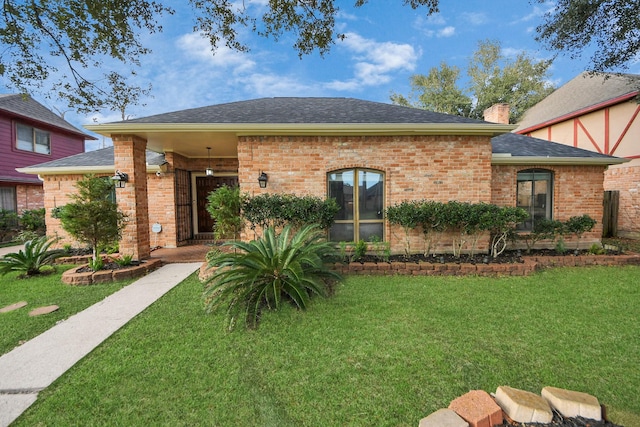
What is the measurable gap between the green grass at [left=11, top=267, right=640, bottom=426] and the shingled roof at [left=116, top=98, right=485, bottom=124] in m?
3.78

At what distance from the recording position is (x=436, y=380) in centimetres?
218

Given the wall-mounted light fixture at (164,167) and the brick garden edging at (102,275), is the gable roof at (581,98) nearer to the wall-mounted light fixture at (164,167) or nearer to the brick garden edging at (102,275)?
the wall-mounted light fixture at (164,167)

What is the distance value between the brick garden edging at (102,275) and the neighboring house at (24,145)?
9.68 m

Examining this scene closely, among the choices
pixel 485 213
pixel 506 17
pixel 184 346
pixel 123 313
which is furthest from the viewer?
pixel 506 17

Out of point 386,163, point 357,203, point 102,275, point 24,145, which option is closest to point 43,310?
point 102,275

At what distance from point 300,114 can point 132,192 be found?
4.12 m

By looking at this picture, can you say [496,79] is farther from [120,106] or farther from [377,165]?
[120,106]

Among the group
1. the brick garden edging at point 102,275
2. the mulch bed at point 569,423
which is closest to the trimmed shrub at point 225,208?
the brick garden edging at point 102,275

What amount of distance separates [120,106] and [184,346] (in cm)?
645

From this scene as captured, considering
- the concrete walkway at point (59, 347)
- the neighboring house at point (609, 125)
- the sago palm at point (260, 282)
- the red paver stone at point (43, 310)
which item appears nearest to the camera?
the concrete walkway at point (59, 347)

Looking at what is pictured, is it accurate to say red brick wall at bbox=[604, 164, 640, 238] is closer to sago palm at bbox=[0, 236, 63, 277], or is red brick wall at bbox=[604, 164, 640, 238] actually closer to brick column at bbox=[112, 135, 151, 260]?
brick column at bbox=[112, 135, 151, 260]

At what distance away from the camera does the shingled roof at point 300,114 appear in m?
5.70

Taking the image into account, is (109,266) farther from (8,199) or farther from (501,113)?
(501,113)

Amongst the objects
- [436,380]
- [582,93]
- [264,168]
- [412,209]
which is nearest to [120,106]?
[264,168]
